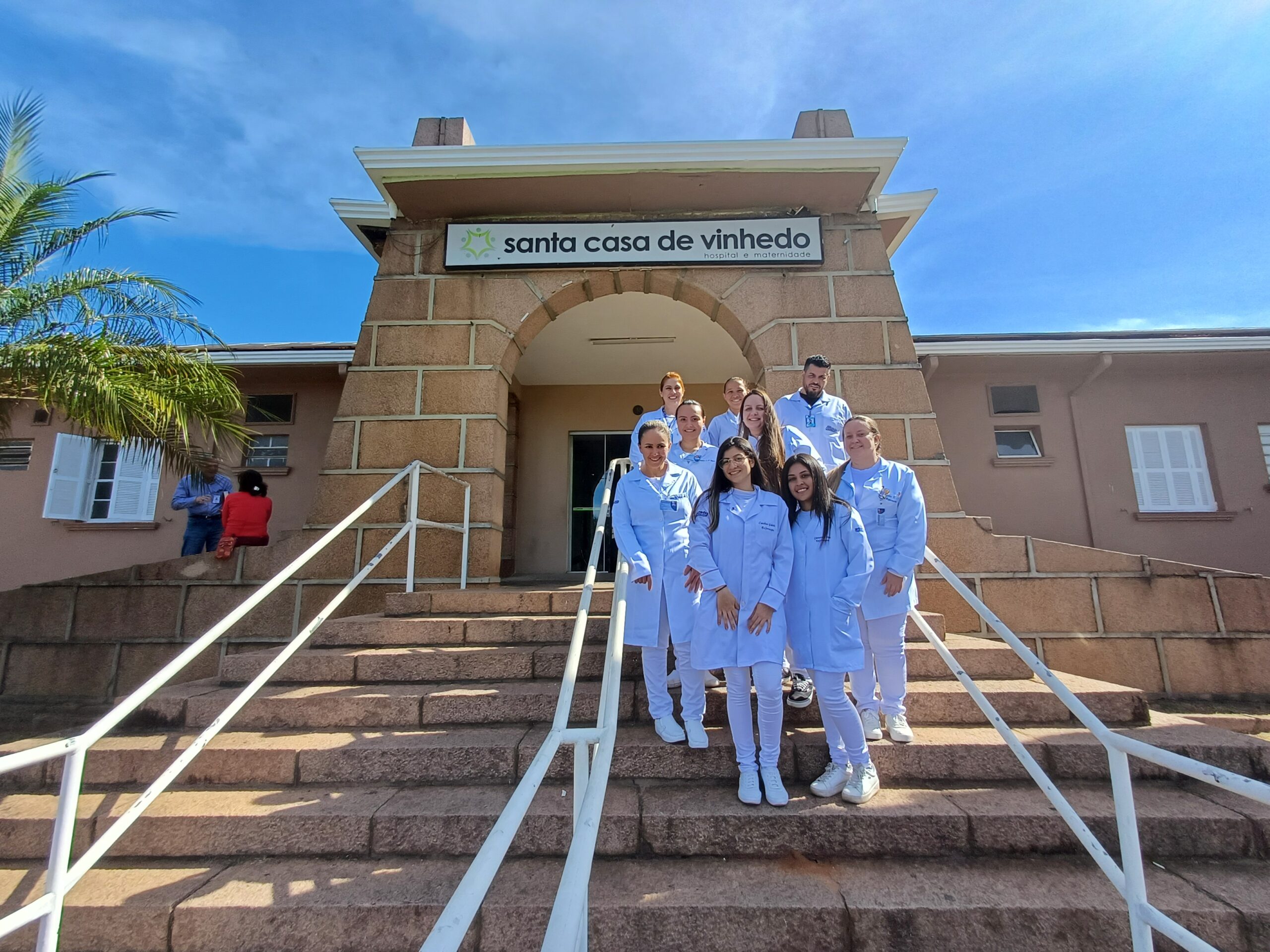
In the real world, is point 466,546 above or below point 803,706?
above

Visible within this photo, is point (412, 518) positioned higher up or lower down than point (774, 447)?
lower down

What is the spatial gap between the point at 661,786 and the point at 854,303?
15.0 feet

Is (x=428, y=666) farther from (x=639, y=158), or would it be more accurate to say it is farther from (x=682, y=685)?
(x=639, y=158)

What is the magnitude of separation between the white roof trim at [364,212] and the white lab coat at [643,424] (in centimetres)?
363

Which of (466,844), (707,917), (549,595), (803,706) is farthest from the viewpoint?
(549,595)

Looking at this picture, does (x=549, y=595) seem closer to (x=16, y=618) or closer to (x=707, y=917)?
(x=707, y=917)

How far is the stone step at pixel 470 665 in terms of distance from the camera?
3611mm

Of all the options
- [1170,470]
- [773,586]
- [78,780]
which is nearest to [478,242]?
[773,586]

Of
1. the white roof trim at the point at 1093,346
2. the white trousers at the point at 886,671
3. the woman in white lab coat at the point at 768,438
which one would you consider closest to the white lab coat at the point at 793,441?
the woman in white lab coat at the point at 768,438

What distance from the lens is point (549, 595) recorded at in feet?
14.1

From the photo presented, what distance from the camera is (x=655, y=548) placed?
10.5 ft

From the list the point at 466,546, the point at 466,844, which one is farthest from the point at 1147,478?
the point at 466,844

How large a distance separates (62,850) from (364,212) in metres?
5.57

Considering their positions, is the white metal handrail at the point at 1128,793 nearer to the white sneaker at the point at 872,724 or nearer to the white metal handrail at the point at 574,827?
the white sneaker at the point at 872,724
